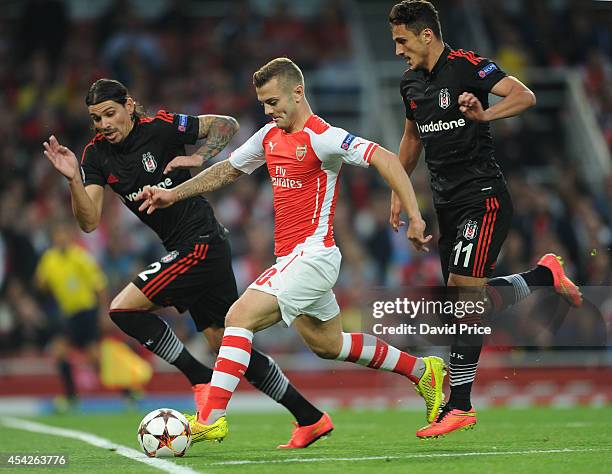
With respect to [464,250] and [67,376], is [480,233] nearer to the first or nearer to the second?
[464,250]

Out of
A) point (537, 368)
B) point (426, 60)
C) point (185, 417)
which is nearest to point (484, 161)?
point (426, 60)

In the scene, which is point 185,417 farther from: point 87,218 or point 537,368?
point 537,368

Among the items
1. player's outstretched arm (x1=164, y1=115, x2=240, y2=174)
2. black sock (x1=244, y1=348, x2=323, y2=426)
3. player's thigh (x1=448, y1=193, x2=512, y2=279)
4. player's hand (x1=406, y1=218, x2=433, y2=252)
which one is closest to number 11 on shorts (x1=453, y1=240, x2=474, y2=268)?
player's thigh (x1=448, y1=193, x2=512, y2=279)

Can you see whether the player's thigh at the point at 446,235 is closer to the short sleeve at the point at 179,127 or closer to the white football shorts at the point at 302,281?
the white football shorts at the point at 302,281

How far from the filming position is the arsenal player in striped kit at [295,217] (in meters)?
6.53

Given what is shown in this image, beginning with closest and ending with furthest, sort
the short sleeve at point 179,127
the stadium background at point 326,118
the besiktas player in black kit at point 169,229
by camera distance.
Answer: the besiktas player in black kit at point 169,229 < the short sleeve at point 179,127 < the stadium background at point 326,118

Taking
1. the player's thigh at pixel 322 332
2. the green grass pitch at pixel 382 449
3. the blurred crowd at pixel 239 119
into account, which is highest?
the blurred crowd at pixel 239 119

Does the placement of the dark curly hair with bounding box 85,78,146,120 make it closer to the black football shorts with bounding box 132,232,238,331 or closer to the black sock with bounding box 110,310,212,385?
the black football shorts with bounding box 132,232,238,331

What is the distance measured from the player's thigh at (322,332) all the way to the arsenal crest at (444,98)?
1412mm

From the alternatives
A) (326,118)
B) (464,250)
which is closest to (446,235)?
(464,250)

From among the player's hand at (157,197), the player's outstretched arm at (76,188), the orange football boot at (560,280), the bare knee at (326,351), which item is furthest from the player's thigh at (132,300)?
the orange football boot at (560,280)

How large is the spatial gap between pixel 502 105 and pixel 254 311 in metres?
1.82

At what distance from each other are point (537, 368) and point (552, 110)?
489cm

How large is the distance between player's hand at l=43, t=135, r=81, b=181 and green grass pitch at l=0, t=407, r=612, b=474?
5.51 feet
